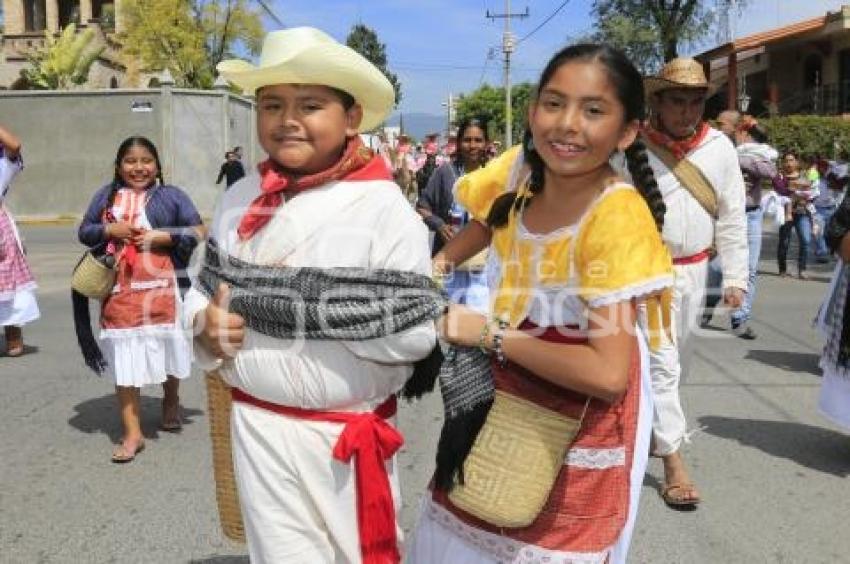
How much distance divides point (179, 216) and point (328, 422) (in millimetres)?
2916

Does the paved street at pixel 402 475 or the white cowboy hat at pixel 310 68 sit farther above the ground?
the white cowboy hat at pixel 310 68

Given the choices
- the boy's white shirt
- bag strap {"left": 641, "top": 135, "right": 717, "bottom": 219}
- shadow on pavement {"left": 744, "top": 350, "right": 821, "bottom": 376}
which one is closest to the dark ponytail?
the boy's white shirt

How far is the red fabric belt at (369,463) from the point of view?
227 cm

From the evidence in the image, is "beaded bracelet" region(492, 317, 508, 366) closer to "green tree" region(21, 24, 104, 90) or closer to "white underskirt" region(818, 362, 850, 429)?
"white underskirt" region(818, 362, 850, 429)

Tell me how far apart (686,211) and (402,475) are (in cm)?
190

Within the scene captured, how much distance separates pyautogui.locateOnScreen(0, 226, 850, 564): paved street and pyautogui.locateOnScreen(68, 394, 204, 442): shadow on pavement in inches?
0.5

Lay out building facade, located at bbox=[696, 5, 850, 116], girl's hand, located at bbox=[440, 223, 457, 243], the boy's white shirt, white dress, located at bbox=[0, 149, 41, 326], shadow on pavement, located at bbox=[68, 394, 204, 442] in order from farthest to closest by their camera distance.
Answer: building facade, located at bbox=[696, 5, 850, 116]
white dress, located at bbox=[0, 149, 41, 326]
girl's hand, located at bbox=[440, 223, 457, 243]
shadow on pavement, located at bbox=[68, 394, 204, 442]
the boy's white shirt

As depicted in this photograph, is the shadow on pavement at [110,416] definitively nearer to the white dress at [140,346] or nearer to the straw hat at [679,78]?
the white dress at [140,346]

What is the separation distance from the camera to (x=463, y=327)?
2092 mm

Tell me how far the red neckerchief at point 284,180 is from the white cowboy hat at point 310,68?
0.16 m

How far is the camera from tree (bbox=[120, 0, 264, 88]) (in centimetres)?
3588

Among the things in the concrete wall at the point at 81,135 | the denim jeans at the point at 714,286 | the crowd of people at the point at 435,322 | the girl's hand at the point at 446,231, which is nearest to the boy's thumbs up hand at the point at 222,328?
the crowd of people at the point at 435,322

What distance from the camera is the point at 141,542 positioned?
12.5ft

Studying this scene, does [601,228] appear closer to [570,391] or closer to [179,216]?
[570,391]
